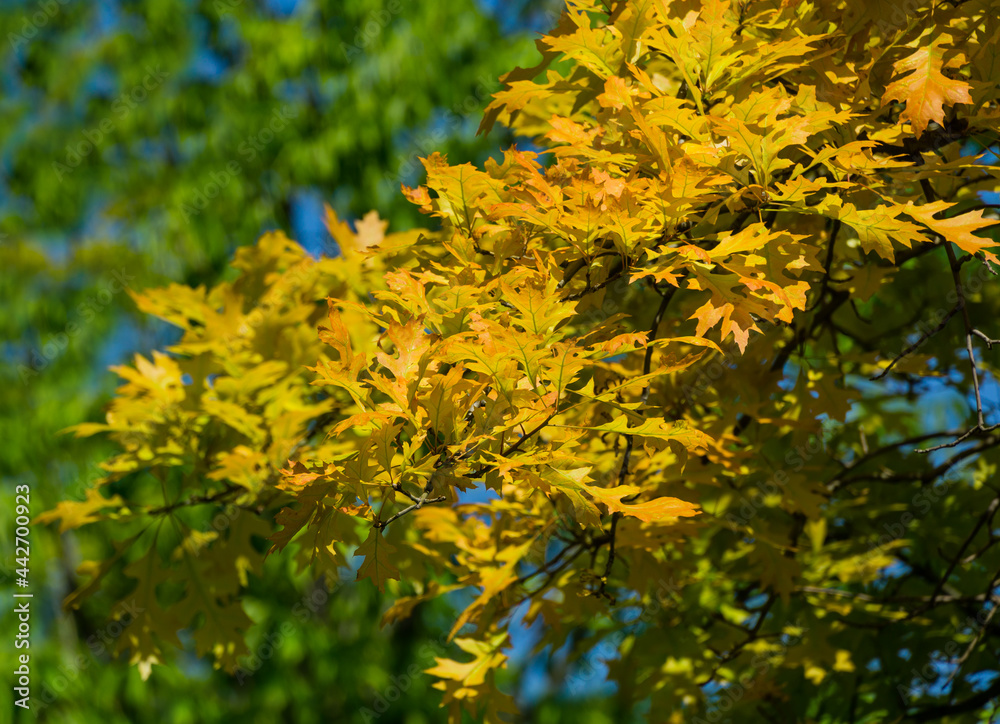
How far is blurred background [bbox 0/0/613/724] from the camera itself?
5966mm

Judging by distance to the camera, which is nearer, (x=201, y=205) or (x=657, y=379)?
(x=657, y=379)

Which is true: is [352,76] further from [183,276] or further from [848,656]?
[848,656]

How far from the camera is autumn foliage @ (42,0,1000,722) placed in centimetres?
152

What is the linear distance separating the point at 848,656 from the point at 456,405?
6.28 feet

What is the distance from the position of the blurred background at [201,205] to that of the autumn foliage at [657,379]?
333 centimetres

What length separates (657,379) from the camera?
228 centimetres

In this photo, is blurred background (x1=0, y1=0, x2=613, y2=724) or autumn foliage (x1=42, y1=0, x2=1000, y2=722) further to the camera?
blurred background (x1=0, y1=0, x2=613, y2=724)

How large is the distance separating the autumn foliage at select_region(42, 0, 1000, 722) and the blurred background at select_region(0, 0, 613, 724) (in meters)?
3.33

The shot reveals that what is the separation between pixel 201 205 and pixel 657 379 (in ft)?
18.1

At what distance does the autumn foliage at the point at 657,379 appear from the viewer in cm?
152

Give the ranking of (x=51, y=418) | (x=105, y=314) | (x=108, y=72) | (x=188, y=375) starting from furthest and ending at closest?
(x=108, y=72)
(x=105, y=314)
(x=51, y=418)
(x=188, y=375)

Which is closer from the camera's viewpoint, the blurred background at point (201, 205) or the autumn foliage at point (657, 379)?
the autumn foliage at point (657, 379)

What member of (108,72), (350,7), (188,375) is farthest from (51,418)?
(188,375)

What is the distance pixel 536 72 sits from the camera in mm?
2018
